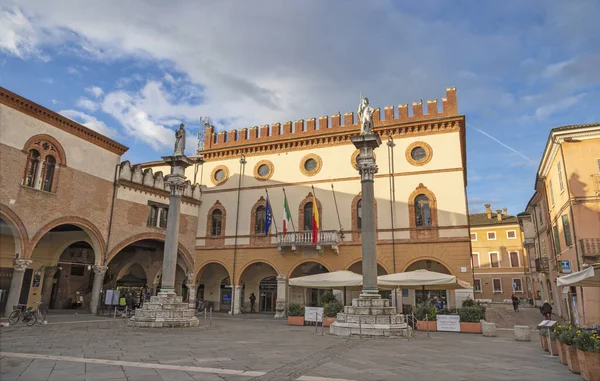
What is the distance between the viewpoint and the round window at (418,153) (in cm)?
2319

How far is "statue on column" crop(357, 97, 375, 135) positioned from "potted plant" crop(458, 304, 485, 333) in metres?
8.08

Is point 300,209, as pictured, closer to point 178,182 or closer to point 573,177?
point 178,182

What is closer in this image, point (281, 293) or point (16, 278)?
point (16, 278)

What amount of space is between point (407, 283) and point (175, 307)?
9.08m

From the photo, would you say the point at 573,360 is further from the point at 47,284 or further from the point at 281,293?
the point at 47,284

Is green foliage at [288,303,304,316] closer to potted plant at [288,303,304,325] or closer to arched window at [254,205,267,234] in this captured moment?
potted plant at [288,303,304,325]

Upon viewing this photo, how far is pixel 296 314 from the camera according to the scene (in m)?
18.8

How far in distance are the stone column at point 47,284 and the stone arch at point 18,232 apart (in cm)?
612

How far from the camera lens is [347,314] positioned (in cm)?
1321

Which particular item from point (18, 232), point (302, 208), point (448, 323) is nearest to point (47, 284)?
point (18, 232)

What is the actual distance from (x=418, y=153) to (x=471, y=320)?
→ 10.4 m

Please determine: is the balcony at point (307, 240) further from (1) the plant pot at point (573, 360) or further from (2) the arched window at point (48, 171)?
(1) the plant pot at point (573, 360)

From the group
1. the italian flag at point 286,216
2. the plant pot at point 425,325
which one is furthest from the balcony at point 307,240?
the plant pot at point 425,325

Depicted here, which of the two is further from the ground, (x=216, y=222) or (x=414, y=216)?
(x=216, y=222)
